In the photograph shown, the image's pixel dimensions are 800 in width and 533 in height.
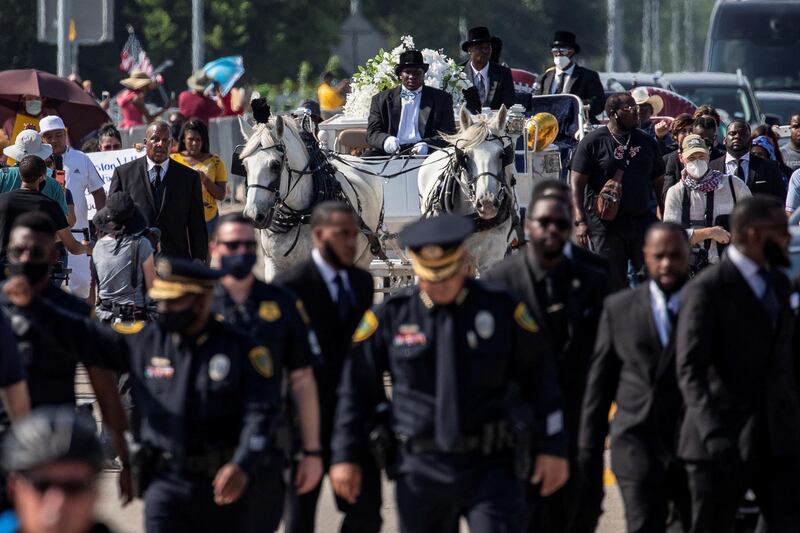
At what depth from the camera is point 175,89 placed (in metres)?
52.0

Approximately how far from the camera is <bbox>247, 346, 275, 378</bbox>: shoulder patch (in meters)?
6.80

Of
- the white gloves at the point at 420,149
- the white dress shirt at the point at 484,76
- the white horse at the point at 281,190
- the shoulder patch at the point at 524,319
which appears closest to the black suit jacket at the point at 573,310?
the shoulder patch at the point at 524,319

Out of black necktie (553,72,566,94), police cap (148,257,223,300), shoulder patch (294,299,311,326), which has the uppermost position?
black necktie (553,72,566,94)

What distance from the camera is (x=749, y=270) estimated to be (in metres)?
7.65

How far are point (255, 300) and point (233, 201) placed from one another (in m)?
23.4

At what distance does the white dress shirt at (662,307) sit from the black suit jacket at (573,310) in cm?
33

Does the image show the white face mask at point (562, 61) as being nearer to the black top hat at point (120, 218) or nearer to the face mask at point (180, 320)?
the black top hat at point (120, 218)

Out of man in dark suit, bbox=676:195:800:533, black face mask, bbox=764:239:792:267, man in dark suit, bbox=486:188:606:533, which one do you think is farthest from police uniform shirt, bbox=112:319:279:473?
black face mask, bbox=764:239:792:267

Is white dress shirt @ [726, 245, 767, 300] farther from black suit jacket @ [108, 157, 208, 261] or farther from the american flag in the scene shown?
the american flag

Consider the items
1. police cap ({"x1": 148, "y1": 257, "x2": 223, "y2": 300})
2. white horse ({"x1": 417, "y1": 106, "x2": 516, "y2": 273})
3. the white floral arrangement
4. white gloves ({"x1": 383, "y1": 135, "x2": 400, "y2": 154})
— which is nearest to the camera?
police cap ({"x1": 148, "y1": 257, "x2": 223, "y2": 300})

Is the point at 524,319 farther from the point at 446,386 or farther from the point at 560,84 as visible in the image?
the point at 560,84

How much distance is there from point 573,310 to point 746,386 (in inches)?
34.9

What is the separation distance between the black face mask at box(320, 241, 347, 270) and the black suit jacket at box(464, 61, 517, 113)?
28.3 feet

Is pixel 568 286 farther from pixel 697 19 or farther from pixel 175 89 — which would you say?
pixel 697 19
